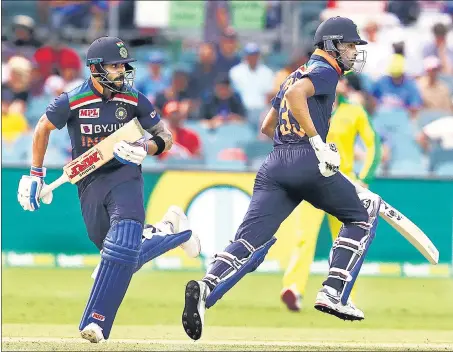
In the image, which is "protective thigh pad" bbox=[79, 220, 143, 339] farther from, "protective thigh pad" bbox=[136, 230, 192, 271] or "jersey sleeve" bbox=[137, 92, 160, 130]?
"jersey sleeve" bbox=[137, 92, 160, 130]

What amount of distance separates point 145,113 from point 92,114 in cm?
42

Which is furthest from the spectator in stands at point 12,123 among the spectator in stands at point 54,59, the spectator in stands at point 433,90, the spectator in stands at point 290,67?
the spectator in stands at point 433,90

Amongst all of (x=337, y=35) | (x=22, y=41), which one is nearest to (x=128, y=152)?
(x=337, y=35)

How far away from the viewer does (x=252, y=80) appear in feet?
51.7

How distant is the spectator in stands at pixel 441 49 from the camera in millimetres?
16109

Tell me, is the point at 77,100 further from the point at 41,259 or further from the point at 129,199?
the point at 41,259

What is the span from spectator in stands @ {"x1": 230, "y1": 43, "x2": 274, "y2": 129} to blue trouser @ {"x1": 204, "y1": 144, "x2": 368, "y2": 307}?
7317 mm

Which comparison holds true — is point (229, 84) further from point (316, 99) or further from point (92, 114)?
point (316, 99)

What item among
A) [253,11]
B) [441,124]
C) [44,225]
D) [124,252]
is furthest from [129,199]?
[253,11]

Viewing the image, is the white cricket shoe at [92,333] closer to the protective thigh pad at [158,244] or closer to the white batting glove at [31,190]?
the protective thigh pad at [158,244]

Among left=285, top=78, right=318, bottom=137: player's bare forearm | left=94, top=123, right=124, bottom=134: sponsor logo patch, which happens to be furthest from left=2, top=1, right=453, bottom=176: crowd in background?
left=285, top=78, right=318, bottom=137: player's bare forearm

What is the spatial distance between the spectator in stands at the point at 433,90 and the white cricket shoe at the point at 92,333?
8096mm

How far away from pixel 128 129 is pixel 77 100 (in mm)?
421

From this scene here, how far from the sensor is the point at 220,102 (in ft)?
50.1
